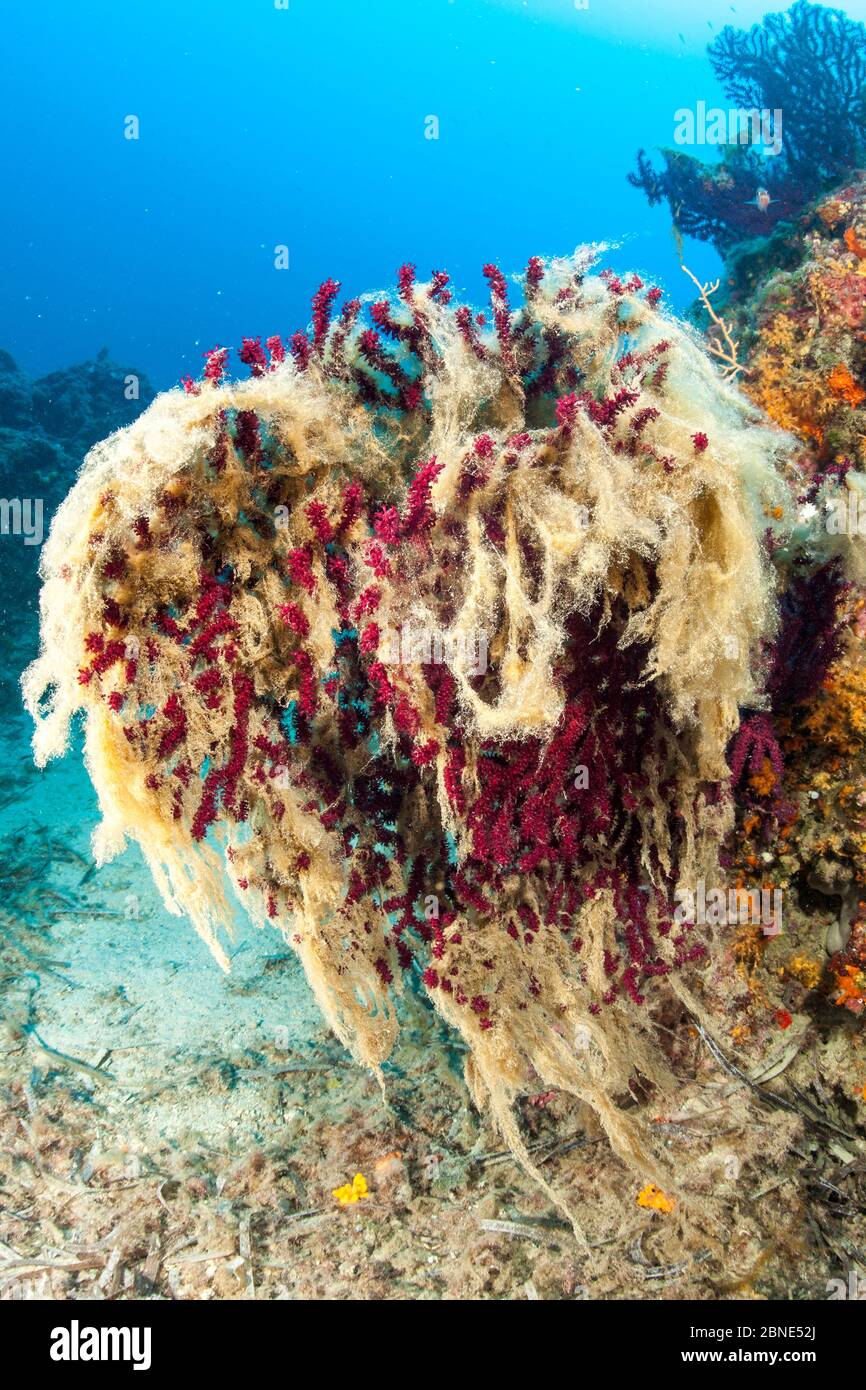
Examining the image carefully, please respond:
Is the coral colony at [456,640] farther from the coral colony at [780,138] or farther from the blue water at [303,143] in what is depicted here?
the blue water at [303,143]

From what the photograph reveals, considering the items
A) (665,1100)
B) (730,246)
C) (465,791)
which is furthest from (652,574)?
(730,246)

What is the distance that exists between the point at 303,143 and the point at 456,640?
164231 millimetres

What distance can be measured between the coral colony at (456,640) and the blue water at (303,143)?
10986 centimetres

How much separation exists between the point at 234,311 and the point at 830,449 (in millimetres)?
130844

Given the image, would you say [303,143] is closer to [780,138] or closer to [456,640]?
[780,138]

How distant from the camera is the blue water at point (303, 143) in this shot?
110500 mm

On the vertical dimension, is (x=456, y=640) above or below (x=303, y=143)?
below

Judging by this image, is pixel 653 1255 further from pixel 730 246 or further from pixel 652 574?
pixel 730 246

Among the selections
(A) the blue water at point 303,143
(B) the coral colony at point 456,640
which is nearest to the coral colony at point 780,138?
(B) the coral colony at point 456,640

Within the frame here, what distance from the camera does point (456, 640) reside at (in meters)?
2.43

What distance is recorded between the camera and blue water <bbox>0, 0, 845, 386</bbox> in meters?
110

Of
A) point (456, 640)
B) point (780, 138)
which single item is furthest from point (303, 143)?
point (456, 640)

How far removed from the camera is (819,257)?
599 cm

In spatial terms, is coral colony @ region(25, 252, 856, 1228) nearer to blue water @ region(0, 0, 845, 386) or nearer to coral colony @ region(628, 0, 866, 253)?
coral colony @ region(628, 0, 866, 253)
